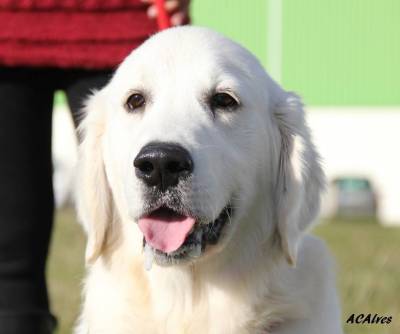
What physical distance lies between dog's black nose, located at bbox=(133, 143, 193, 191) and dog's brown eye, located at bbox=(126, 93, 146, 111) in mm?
437

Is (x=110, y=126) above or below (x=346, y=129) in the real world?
above

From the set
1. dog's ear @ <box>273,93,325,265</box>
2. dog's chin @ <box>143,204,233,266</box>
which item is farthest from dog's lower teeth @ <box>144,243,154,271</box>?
dog's ear @ <box>273,93,325,265</box>

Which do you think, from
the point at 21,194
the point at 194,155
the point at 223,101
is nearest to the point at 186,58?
the point at 223,101

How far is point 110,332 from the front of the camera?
327 cm

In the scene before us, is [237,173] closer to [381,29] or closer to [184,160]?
[184,160]

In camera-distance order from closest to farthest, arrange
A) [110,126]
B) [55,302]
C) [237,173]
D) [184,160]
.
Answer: [184,160], [237,173], [110,126], [55,302]

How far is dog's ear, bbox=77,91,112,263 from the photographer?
3.50 meters

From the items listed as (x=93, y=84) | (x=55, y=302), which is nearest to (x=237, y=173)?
(x=93, y=84)

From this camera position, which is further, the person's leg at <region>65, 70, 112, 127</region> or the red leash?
the person's leg at <region>65, 70, 112, 127</region>

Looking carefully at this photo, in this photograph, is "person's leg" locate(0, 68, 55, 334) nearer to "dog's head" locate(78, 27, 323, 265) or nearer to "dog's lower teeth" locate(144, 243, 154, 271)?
"dog's head" locate(78, 27, 323, 265)

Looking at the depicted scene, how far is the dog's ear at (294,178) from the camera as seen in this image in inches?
129

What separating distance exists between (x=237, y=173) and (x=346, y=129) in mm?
15327

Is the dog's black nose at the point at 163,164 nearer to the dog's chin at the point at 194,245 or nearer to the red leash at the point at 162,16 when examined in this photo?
the dog's chin at the point at 194,245

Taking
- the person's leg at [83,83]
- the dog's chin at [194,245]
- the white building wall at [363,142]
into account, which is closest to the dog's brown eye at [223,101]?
the dog's chin at [194,245]
